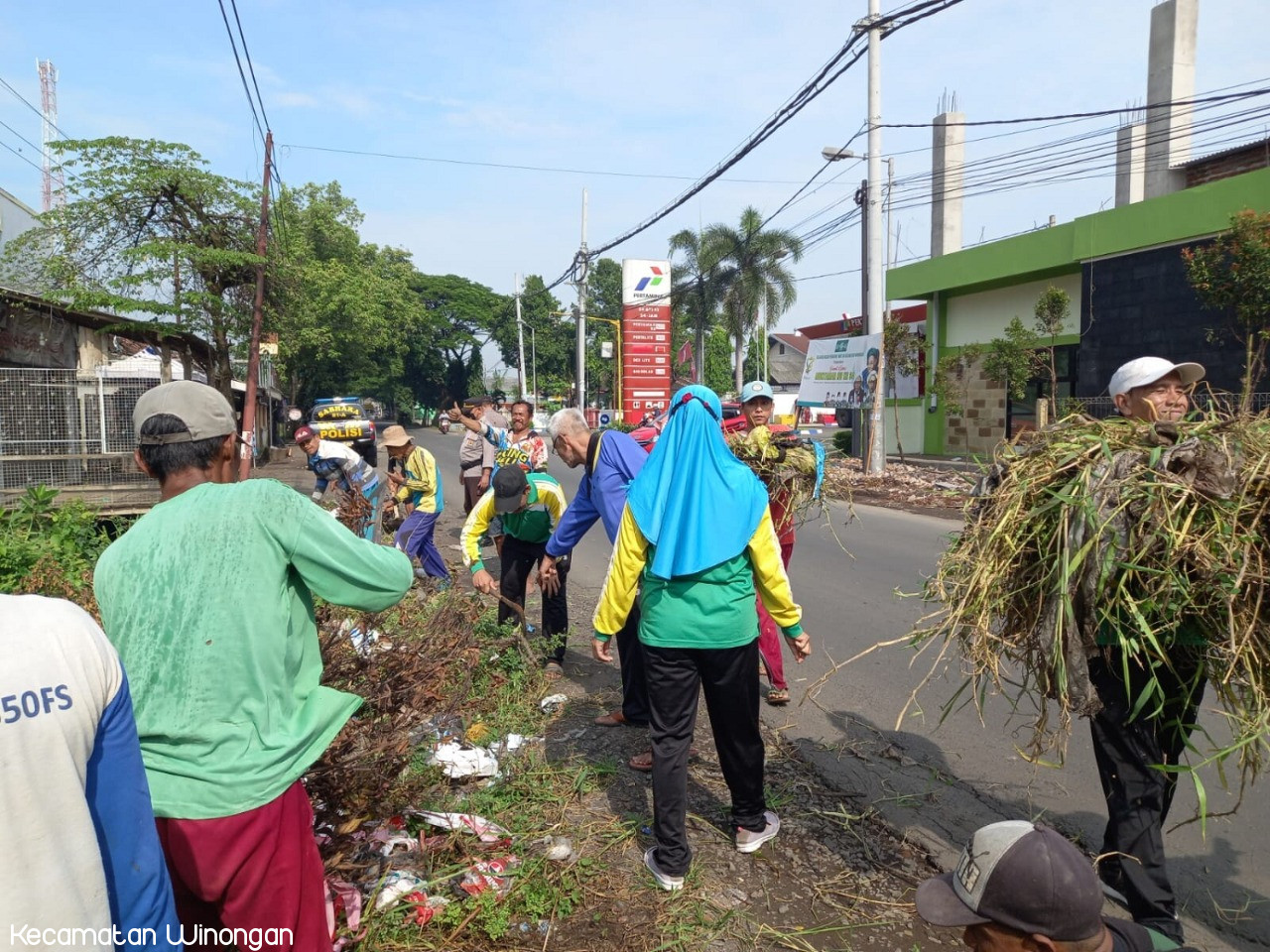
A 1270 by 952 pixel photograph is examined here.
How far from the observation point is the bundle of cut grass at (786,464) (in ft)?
17.2

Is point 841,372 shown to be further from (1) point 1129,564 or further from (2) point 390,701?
(1) point 1129,564

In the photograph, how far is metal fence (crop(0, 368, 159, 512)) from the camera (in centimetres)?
917

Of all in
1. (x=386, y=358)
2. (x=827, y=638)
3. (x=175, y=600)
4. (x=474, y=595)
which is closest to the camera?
(x=175, y=600)

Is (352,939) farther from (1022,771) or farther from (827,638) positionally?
(827,638)

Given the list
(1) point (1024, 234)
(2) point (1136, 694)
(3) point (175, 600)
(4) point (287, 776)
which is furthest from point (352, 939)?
(1) point (1024, 234)

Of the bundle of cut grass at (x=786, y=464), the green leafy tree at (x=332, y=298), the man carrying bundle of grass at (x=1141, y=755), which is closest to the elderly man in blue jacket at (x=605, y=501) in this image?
the bundle of cut grass at (x=786, y=464)

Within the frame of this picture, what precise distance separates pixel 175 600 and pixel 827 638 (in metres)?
5.23

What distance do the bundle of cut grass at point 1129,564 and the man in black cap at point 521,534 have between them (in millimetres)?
2967

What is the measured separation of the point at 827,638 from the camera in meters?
6.40

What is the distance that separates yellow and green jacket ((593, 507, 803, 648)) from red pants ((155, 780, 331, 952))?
1437 millimetres

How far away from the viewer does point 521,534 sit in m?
5.58

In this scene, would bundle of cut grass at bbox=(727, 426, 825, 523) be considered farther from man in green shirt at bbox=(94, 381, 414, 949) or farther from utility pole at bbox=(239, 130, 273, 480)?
utility pole at bbox=(239, 130, 273, 480)

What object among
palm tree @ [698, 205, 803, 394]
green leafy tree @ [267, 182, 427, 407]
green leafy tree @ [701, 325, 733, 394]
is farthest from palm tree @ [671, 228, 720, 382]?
green leafy tree @ [701, 325, 733, 394]

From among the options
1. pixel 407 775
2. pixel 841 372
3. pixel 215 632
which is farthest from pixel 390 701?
pixel 841 372
